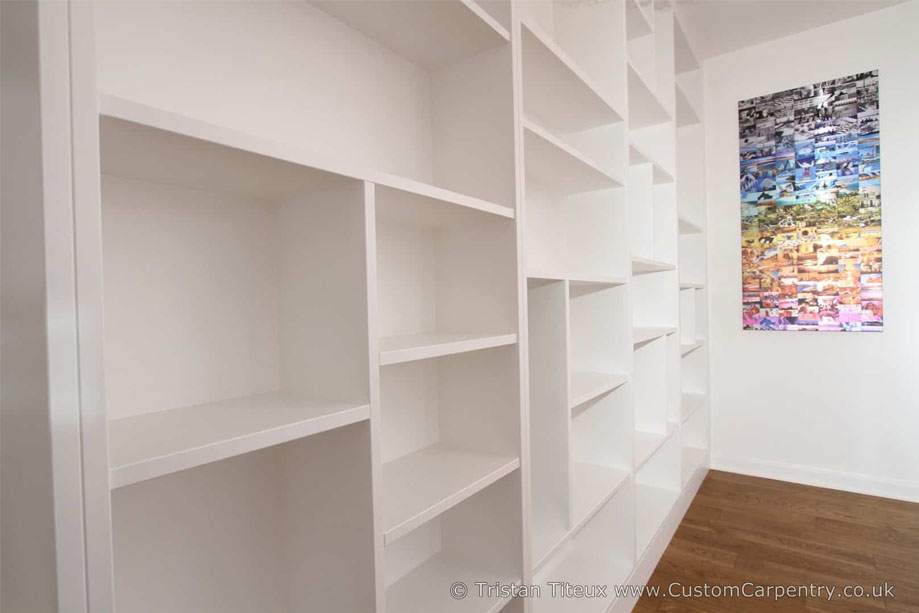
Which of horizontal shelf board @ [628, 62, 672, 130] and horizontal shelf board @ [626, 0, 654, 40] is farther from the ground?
horizontal shelf board @ [626, 0, 654, 40]

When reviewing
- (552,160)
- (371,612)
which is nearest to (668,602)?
(371,612)

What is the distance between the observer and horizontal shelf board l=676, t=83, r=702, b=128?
2.98m

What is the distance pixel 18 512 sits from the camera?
0.54m

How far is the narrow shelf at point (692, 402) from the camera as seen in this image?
3008mm

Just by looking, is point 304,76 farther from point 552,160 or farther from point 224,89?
point 552,160

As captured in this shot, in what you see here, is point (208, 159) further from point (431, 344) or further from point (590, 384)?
point (590, 384)

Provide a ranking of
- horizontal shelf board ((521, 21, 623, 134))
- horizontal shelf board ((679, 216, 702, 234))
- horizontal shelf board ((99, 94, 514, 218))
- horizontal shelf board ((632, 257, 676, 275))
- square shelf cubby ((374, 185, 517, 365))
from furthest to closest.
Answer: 1. horizontal shelf board ((679, 216, 702, 234))
2. horizontal shelf board ((632, 257, 676, 275))
3. horizontal shelf board ((521, 21, 623, 134))
4. square shelf cubby ((374, 185, 517, 365))
5. horizontal shelf board ((99, 94, 514, 218))

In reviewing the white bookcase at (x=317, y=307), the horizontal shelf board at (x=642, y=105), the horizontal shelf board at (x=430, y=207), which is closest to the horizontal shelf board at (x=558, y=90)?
the white bookcase at (x=317, y=307)

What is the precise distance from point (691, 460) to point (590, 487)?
1755 millimetres

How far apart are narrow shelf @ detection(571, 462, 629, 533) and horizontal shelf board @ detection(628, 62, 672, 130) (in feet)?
5.36

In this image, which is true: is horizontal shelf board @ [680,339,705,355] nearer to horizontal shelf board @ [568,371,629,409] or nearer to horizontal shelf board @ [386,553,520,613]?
horizontal shelf board @ [568,371,629,409]

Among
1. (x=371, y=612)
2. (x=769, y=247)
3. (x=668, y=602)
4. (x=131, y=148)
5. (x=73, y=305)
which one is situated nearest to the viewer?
(x=73, y=305)

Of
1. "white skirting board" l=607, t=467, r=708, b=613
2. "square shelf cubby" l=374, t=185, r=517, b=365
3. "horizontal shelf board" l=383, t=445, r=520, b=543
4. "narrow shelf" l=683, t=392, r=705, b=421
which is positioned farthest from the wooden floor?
"square shelf cubby" l=374, t=185, r=517, b=365

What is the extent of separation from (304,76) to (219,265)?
1.49 ft
